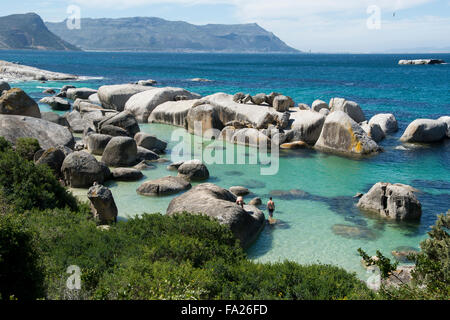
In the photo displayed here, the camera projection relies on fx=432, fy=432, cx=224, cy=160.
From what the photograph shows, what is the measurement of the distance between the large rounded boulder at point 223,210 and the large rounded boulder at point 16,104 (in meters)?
17.2

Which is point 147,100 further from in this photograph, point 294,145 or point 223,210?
point 223,210

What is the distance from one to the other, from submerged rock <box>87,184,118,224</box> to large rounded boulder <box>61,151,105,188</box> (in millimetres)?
4743

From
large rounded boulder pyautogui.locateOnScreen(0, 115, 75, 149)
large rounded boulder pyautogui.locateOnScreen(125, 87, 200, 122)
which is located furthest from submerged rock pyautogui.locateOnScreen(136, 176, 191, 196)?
large rounded boulder pyautogui.locateOnScreen(125, 87, 200, 122)

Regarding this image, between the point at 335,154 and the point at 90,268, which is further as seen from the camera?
the point at 335,154

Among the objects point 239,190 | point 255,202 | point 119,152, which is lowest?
point 255,202

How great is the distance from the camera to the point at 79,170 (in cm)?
2139

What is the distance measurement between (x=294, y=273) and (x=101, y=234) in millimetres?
5491

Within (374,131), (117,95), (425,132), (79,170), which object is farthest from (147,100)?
(425,132)

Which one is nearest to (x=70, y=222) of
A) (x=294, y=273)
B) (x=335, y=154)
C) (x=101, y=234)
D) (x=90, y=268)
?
(x=101, y=234)

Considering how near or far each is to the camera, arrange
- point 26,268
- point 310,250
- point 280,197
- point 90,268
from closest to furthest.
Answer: point 26,268 < point 90,268 < point 310,250 < point 280,197

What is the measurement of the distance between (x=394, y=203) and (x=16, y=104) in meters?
24.4
